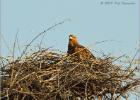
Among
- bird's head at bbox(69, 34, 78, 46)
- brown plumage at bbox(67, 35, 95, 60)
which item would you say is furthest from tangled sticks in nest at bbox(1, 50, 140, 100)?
bird's head at bbox(69, 34, 78, 46)

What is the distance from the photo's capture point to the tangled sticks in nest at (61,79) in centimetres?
760

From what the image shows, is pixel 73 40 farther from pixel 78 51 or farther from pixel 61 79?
pixel 61 79

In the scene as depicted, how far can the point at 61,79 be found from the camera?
784cm

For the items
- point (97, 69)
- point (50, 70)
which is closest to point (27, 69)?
point (50, 70)

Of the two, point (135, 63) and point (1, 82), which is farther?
point (135, 63)

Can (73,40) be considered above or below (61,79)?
above

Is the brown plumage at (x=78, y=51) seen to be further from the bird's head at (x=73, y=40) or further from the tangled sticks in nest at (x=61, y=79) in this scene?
the tangled sticks in nest at (x=61, y=79)

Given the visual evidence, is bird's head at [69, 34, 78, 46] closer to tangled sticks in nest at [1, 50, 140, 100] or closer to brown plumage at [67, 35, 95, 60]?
brown plumage at [67, 35, 95, 60]

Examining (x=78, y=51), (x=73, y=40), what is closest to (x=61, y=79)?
(x=78, y=51)

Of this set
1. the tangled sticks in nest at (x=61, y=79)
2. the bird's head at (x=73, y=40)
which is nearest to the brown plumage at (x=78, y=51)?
the bird's head at (x=73, y=40)

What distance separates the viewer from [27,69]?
7824 millimetres

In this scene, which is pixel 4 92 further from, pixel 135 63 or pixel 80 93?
pixel 135 63

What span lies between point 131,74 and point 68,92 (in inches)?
30.5

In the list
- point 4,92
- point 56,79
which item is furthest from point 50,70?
point 4,92
